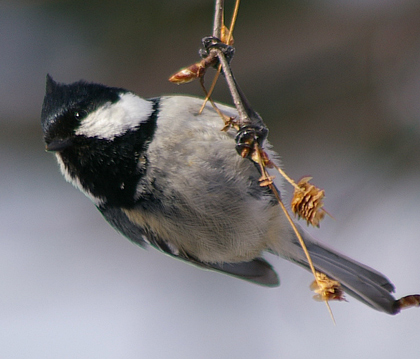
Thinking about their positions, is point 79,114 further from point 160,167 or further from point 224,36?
point 224,36

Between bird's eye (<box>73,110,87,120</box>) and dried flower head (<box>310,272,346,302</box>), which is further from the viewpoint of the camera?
bird's eye (<box>73,110,87,120</box>)

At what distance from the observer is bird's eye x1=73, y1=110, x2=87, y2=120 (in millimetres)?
1200

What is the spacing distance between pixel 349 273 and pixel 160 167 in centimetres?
67

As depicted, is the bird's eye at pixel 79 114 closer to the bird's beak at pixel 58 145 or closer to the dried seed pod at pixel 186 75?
the bird's beak at pixel 58 145

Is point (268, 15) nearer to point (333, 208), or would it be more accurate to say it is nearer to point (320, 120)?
point (320, 120)

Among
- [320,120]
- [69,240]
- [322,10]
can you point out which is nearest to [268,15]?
[322,10]

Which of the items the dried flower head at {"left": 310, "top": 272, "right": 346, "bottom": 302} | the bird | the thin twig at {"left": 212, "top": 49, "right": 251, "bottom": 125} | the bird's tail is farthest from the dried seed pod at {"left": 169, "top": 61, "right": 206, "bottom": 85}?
the bird's tail

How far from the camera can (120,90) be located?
1.31 m

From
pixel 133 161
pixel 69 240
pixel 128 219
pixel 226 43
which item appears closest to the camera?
pixel 226 43

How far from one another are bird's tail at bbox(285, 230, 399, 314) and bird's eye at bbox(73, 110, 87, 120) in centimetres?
70

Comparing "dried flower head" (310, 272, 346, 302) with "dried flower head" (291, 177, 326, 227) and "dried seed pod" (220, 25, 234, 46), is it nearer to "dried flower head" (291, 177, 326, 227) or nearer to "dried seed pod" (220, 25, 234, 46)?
"dried flower head" (291, 177, 326, 227)

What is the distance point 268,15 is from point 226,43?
40.1 inches

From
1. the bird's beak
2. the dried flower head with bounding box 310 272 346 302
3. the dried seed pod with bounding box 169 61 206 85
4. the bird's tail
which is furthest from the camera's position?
the bird's tail

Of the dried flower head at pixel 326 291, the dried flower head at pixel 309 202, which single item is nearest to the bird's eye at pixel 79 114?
the dried flower head at pixel 309 202
